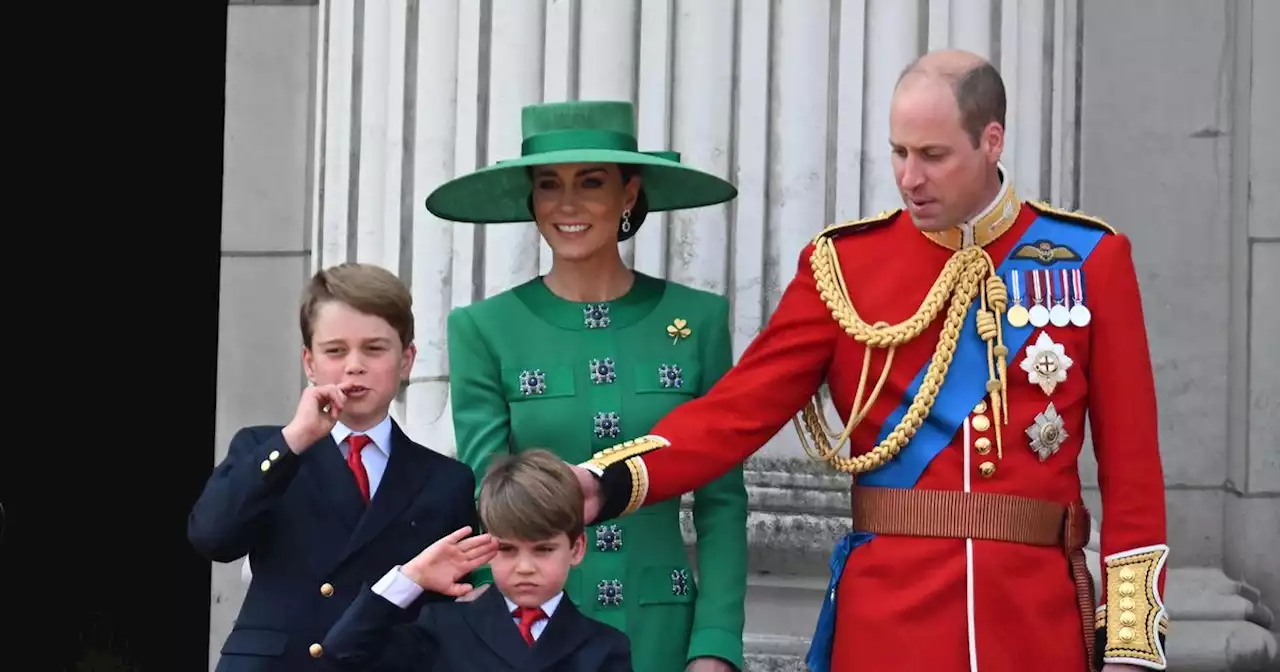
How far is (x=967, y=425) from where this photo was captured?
10.8 ft

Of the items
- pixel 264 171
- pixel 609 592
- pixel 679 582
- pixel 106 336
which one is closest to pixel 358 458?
pixel 609 592

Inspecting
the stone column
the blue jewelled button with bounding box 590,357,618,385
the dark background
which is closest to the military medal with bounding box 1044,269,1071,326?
the blue jewelled button with bounding box 590,357,618,385

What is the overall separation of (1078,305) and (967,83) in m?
0.42

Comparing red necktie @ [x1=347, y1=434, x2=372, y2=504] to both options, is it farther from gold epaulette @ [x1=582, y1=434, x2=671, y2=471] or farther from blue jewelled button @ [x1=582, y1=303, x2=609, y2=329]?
blue jewelled button @ [x1=582, y1=303, x2=609, y2=329]

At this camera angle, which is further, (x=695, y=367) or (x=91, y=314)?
(x=91, y=314)

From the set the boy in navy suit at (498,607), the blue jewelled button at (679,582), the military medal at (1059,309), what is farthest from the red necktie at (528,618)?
the military medal at (1059,309)

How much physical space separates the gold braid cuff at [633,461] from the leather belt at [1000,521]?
42 cm

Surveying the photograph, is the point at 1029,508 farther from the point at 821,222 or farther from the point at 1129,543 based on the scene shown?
the point at 821,222

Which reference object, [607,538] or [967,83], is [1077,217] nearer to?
[967,83]

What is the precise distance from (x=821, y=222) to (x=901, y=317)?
4.25 ft

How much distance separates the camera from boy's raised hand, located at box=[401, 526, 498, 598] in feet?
10.0

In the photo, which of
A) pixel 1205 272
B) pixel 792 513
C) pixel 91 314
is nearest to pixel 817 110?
pixel 792 513

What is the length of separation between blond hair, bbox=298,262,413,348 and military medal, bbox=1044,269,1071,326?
1.12m

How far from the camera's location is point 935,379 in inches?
131
